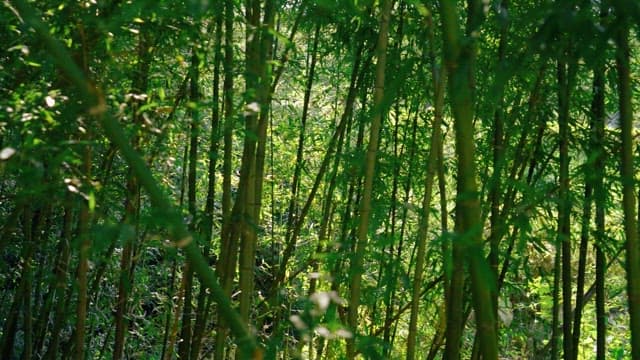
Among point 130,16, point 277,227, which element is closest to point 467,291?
point 130,16

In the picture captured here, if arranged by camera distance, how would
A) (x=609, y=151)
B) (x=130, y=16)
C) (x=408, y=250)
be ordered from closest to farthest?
(x=130, y=16), (x=609, y=151), (x=408, y=250)

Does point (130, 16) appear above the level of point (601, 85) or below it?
below

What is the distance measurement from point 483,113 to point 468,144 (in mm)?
1658

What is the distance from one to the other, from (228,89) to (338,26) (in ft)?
3.07

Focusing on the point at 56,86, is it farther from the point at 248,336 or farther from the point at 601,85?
the point at 601,85

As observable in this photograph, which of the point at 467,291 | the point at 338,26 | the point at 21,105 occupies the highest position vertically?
the point at 338,26

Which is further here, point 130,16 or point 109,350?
point 109,350

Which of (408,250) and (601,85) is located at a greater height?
(601,85)

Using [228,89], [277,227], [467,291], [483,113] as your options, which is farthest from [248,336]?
[277,227]

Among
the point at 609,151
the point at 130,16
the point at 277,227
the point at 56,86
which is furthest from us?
the point at 277,227

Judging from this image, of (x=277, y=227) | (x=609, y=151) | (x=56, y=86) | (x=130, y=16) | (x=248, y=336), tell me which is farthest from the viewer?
(x=277, y=227)

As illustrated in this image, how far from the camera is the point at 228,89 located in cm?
275

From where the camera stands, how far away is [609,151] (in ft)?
11.0

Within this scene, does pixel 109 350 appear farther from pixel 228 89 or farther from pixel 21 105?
pixel 21 105
